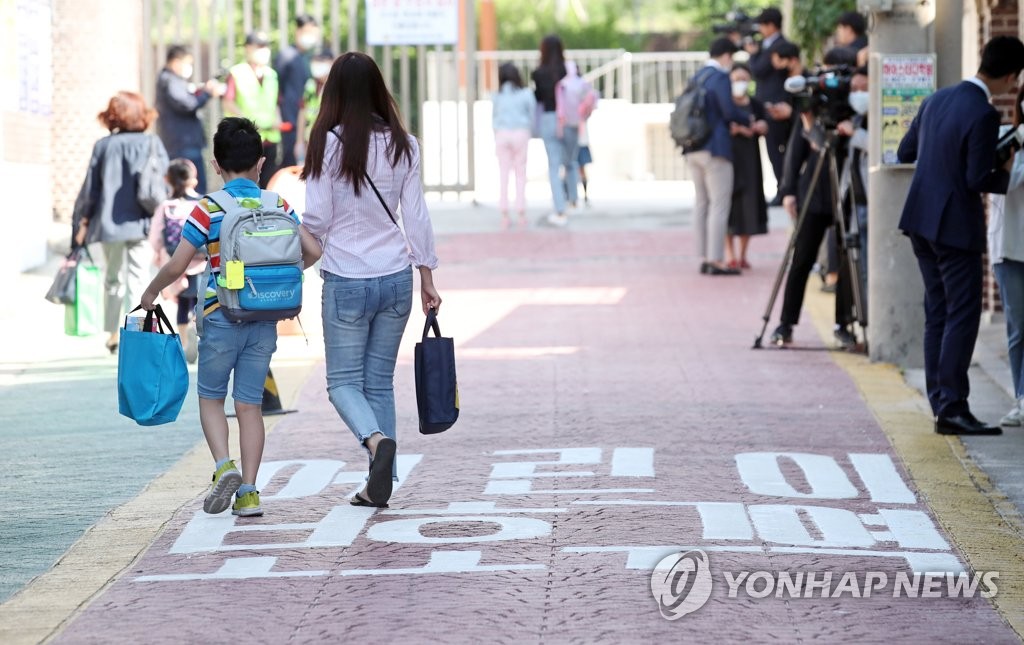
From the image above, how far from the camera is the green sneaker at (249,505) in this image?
7281 mm

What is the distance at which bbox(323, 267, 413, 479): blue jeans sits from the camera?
23.8ft

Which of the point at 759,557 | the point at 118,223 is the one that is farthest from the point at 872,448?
the point at 118,223

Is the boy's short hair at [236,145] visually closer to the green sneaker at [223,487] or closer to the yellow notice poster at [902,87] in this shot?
the green sneaker at [223,487]

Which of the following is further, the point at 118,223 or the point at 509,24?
the point at 509,24

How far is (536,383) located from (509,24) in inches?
1394

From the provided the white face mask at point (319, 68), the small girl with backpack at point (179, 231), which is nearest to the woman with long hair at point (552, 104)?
the white face mask at point (319, 68)

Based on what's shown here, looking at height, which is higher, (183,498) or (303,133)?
(303,133)

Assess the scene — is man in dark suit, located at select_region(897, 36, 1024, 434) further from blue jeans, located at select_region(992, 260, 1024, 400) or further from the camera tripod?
the camera tripod

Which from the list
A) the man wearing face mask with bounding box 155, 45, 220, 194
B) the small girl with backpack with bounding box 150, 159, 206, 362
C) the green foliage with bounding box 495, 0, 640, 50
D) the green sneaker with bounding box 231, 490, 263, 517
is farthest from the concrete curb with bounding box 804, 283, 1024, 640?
the green foliage with bounding box 495, 0, 640, 50

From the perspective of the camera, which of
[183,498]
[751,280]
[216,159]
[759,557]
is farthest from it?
[751,280]

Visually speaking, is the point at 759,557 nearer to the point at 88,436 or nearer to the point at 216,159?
the point at 216,159

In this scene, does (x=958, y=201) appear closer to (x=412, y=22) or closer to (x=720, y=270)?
(x=720, y=270)

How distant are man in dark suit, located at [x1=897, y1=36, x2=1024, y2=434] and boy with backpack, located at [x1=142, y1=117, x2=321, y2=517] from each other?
336 cm

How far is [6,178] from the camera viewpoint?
1623 cm
